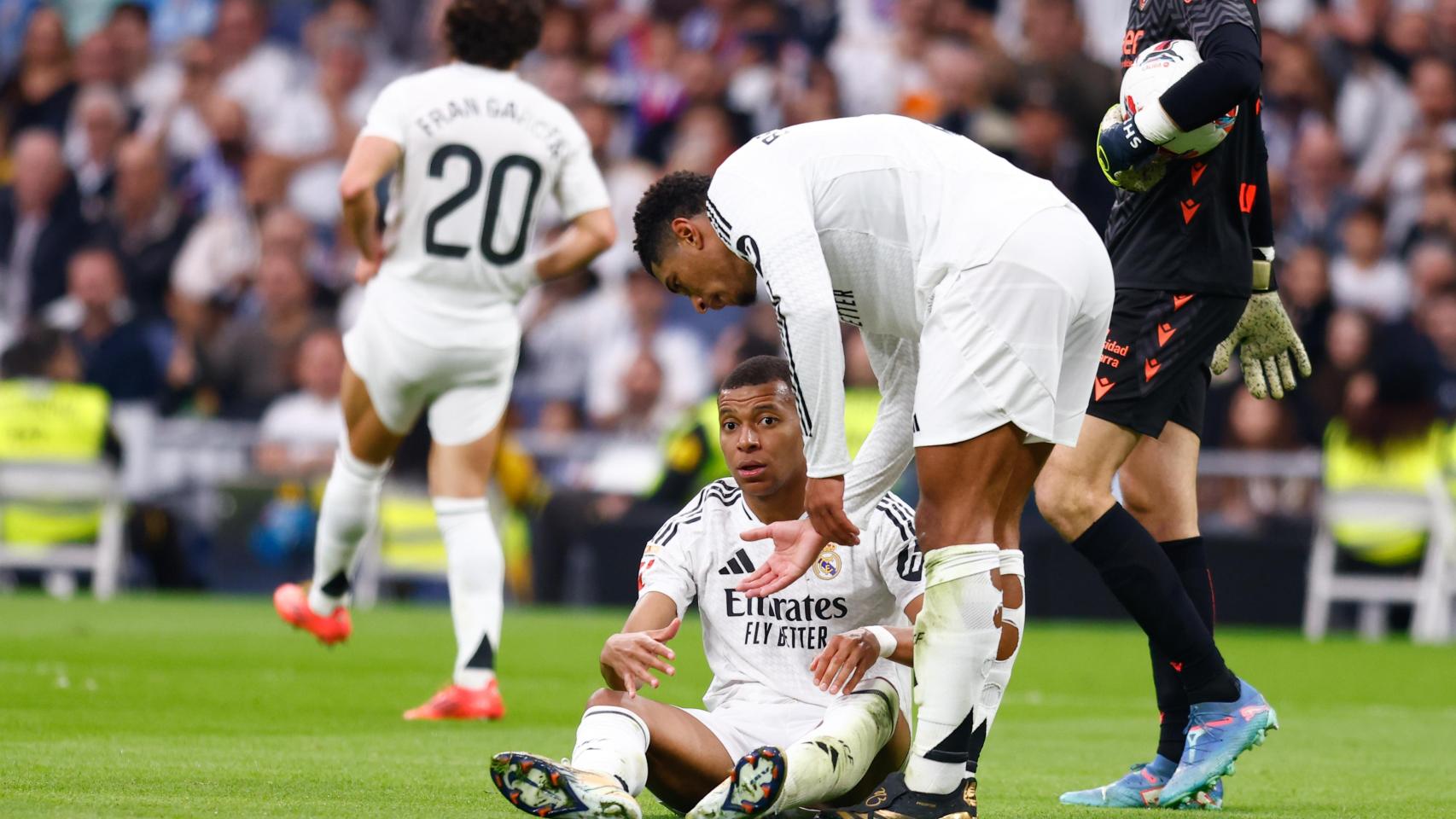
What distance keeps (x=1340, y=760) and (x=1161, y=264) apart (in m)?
2.08

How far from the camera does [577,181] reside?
299 inches

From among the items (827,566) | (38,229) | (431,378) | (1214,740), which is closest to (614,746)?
(827,566)

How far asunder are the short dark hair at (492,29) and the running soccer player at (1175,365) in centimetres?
267

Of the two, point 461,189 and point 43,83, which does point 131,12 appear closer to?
point 43,83

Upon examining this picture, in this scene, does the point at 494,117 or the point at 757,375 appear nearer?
the point at 757,375

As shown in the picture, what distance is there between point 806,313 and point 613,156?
1181cm

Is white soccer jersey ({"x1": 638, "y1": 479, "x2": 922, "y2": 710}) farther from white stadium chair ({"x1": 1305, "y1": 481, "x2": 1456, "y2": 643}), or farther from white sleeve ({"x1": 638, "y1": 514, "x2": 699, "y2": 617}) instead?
white stadium chair ({"x1": 1305, "y1": 481, "x2": 1456, "y2": 643})

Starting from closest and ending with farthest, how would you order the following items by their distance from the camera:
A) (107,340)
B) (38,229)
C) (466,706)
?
(466,706) < (107,340) < (38,229)

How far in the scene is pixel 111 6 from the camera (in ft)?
60.0

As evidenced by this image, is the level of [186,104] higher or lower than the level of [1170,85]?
lower

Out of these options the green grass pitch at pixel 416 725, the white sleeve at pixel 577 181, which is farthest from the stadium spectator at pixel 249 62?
the white sleeve at pixel 577 181

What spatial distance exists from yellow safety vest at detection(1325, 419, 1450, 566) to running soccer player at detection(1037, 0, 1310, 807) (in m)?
7.11

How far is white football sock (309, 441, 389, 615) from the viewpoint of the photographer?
7238 millimetres

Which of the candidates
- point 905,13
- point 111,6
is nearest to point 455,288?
point 905,13
